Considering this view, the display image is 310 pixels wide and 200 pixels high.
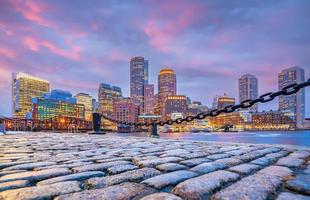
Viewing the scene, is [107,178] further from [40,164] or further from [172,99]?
[172,99]

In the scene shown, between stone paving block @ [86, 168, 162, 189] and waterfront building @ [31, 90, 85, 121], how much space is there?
464 ft

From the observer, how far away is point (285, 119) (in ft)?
→ 458

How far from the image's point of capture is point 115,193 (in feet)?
5.48

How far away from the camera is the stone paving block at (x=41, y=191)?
160 centimetres

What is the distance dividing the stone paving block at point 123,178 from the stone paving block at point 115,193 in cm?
13

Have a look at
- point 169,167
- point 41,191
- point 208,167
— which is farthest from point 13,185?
point 208,167

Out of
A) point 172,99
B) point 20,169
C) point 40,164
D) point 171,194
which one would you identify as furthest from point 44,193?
point 172,99

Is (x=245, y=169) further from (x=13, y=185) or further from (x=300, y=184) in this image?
(x=13, y=185)

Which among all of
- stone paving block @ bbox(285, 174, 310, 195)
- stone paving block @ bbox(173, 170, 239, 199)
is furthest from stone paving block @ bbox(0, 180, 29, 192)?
stone paving block @ bbox(285, 174, 310, 195)

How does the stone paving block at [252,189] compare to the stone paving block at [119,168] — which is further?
the stone paving block at [119,168]

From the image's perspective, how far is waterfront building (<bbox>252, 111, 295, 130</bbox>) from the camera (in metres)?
137

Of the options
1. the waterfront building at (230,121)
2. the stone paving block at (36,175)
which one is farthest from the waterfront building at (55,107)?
the stone paving block at (36,175)

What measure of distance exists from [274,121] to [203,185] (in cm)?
15040

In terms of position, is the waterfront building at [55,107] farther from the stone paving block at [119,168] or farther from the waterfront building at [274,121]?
the stone paving block at [119,168]
